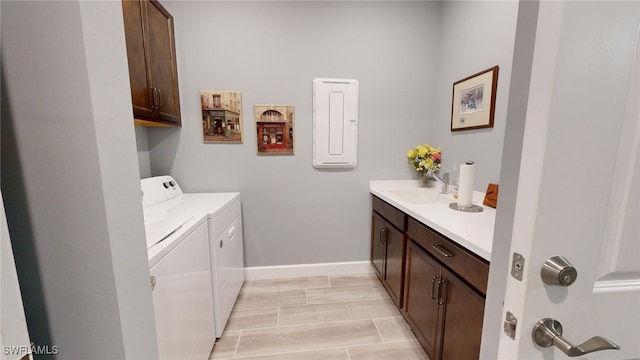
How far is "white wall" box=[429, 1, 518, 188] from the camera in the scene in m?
1.58

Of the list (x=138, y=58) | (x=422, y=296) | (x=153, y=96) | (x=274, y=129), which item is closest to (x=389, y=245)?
(x=422, y=296)

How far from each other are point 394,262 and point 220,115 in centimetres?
195

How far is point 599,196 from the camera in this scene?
1.42 ft

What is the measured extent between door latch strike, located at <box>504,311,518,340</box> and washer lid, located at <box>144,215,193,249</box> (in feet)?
3.81

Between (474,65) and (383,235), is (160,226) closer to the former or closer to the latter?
(383,235)

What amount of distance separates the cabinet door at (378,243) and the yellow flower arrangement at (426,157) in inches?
25.5

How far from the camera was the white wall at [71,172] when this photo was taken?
0.44m

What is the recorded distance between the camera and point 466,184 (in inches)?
59.6

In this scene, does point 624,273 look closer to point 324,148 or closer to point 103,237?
point 103,237

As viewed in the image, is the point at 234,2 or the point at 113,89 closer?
the point at 113,89

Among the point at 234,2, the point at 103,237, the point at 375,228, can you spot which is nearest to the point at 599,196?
the point at 103,237

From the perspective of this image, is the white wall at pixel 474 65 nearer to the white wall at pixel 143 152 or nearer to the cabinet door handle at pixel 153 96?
the cabinet door handle at pixel 153 96

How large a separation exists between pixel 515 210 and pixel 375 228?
74.8 inches

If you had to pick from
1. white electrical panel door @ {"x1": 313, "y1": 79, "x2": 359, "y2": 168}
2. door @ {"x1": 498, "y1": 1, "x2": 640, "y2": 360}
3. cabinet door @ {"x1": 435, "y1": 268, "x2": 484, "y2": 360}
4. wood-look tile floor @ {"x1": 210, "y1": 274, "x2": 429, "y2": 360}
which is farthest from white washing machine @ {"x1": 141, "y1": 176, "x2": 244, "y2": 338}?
door @ {"x1": 498, "y1": 1, "x2": 640, "y2": 360}
